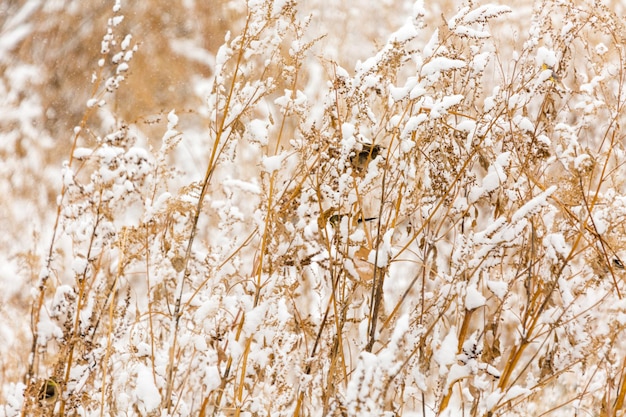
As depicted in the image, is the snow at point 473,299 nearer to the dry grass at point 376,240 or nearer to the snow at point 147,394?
the dry grass at point 376,240

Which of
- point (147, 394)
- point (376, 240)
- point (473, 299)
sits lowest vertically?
point (147, 394)

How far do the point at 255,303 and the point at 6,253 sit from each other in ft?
11.8

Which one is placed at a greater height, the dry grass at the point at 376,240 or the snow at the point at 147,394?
the dry grass at the point at 376,240

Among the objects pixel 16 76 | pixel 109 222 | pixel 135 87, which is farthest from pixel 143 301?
pixel 109 222

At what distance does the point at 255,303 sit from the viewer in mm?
1334

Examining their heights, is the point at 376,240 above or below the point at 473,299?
above

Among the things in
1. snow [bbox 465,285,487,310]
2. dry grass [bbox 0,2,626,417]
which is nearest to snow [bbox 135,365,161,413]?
dry grass [bbox 0,2,626,417]

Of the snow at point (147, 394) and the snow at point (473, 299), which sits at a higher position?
the snow at point (473, 299)

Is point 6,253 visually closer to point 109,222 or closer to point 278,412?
point 109,222

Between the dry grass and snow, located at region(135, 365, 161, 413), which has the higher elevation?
the dry grass

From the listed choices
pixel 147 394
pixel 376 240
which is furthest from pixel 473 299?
pixel 147 394

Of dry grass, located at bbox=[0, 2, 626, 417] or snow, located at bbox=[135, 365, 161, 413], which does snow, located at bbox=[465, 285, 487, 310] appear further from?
snow, located at bbox=[135, 365, 161, 413]

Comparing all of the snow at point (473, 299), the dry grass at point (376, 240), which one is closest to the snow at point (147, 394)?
the dry grass at point (376, 240)

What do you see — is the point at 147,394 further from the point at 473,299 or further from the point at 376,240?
the point at 473,299
